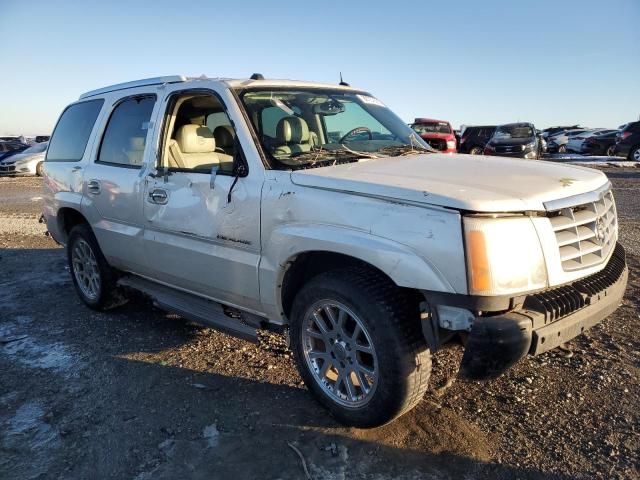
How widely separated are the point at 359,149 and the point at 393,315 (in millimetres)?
1451

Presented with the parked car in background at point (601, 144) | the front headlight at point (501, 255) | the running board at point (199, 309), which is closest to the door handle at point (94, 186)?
the running board at point (199, 309)

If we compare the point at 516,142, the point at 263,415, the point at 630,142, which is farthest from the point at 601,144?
the point at 263,415

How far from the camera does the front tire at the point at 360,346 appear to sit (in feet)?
8.92

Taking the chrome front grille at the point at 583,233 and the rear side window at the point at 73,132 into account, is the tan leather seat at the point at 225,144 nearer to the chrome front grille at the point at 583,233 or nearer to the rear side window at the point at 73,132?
the rear side window at the point at 73,132

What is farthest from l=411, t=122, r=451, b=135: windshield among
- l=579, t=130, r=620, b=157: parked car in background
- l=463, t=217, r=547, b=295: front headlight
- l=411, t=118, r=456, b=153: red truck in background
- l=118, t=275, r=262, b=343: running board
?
l=463, t=217, r=547, b=295: front headlight

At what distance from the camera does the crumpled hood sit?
2.52m

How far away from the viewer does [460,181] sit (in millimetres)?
2801

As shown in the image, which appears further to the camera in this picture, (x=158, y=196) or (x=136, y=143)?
(x=136, y=143)

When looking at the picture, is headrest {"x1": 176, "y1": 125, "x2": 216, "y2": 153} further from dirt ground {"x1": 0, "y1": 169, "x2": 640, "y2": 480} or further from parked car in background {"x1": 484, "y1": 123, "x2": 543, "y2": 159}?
parked car in background {"x1": 484, "y1": 123, "x2": 543, "y2": 159}

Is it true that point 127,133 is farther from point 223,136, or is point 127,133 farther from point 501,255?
point 501,255

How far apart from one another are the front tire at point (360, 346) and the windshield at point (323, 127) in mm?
861

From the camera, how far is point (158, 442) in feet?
9.73

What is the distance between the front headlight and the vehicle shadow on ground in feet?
3.14

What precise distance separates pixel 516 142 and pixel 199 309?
57.8 feet
